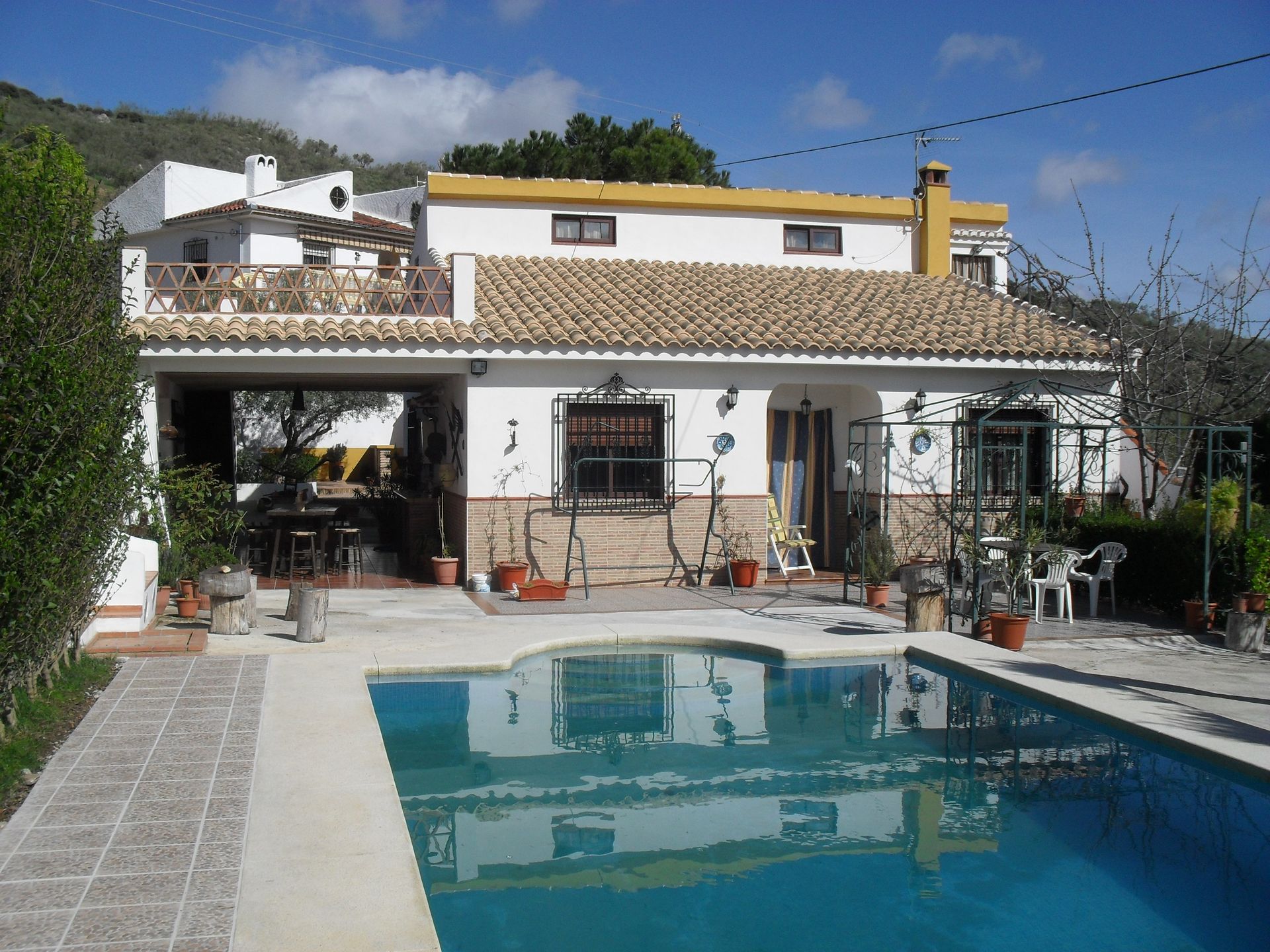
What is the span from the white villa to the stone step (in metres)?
4.53

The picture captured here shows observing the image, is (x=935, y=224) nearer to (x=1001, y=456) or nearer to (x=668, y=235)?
(x=668, y=235)

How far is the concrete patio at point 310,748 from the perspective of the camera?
15.4 feet

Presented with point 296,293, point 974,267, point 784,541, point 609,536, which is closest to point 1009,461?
point 784,541

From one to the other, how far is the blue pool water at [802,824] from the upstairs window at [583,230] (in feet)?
34.6

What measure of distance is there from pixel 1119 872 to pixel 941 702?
3.48 meters

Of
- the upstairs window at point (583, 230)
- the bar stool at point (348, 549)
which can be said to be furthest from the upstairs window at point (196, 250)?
the upstairs window at point (583, 230)

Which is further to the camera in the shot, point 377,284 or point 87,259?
point 377,284

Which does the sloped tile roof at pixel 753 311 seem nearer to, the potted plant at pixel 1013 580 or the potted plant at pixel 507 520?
the potted plant at pixel 507 520

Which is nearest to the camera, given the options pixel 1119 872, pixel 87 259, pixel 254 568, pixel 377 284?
pixel 1119 872

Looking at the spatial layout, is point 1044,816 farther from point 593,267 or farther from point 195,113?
point 195,113

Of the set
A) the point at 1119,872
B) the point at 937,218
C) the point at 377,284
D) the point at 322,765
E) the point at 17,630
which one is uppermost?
the point at 937,218

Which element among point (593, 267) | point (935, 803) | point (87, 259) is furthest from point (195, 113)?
point (935, 803)

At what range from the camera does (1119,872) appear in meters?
6.25

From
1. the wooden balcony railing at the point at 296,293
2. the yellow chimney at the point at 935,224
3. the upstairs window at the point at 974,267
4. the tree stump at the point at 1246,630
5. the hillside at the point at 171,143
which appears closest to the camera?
the tree stump at the point at 1246,630
